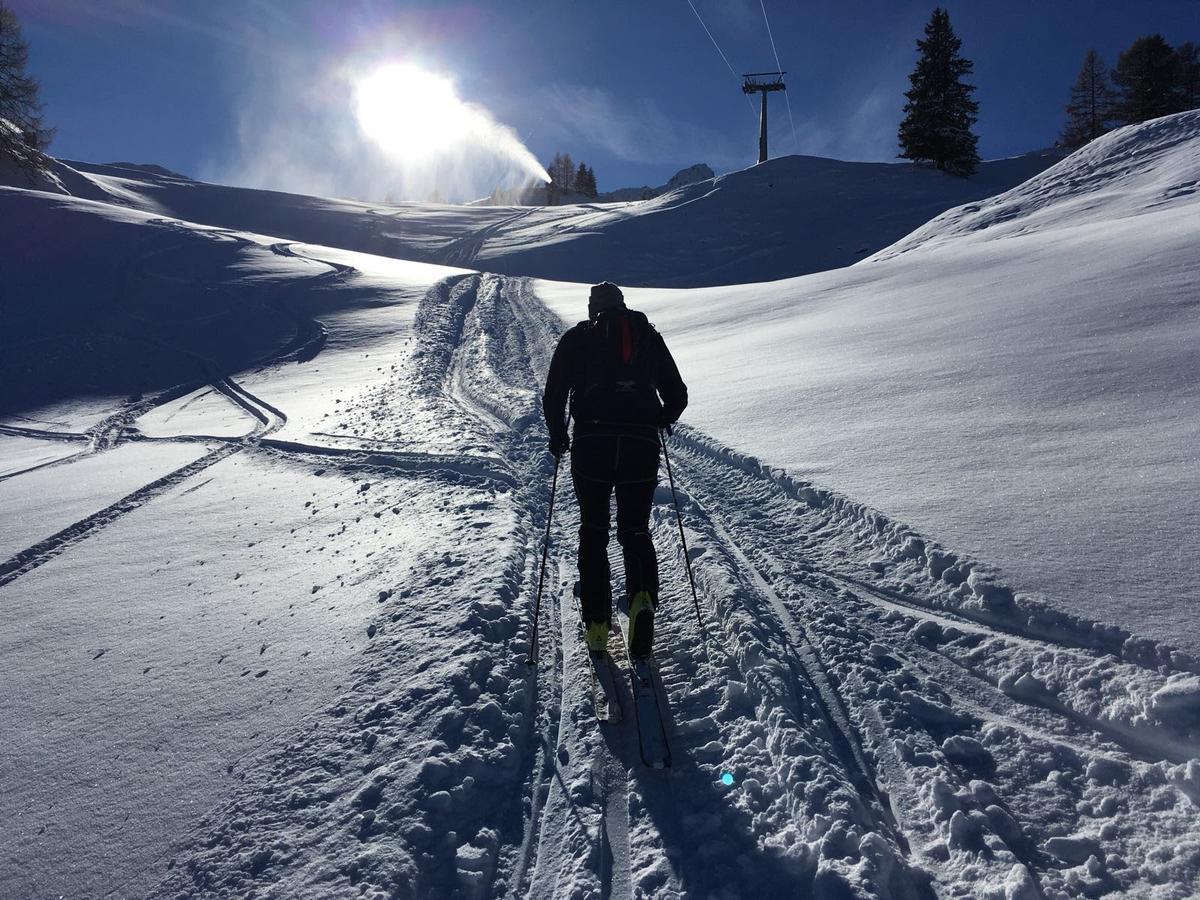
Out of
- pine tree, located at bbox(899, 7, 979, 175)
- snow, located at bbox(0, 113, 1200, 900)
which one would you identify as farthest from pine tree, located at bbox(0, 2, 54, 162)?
pine tree, located at bbox(899, 7, 979, 175)

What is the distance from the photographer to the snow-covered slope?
29422mm

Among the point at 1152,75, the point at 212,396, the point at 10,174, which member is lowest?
the point at 212,396

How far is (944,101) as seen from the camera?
37031 millimetres

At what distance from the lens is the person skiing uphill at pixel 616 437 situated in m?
3.62

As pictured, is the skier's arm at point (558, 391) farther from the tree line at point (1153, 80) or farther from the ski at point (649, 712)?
the tree line at point (1153, 80)

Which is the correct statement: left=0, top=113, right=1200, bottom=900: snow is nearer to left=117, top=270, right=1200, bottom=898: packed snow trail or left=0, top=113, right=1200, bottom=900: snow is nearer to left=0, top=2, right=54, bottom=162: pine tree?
left=117, top=270, right=1200, bottom=898: packed snow trail

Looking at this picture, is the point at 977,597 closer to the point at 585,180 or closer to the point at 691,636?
the point at 691,636

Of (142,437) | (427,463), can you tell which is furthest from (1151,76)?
(142,437)

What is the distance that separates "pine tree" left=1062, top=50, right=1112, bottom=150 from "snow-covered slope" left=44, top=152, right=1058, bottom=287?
5.69 meters

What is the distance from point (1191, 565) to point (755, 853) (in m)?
2.78

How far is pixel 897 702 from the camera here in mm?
3195

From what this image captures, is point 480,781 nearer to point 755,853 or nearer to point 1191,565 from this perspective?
point 755,853

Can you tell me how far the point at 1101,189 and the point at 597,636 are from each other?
1869cm

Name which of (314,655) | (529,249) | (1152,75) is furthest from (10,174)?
(1152,75)
